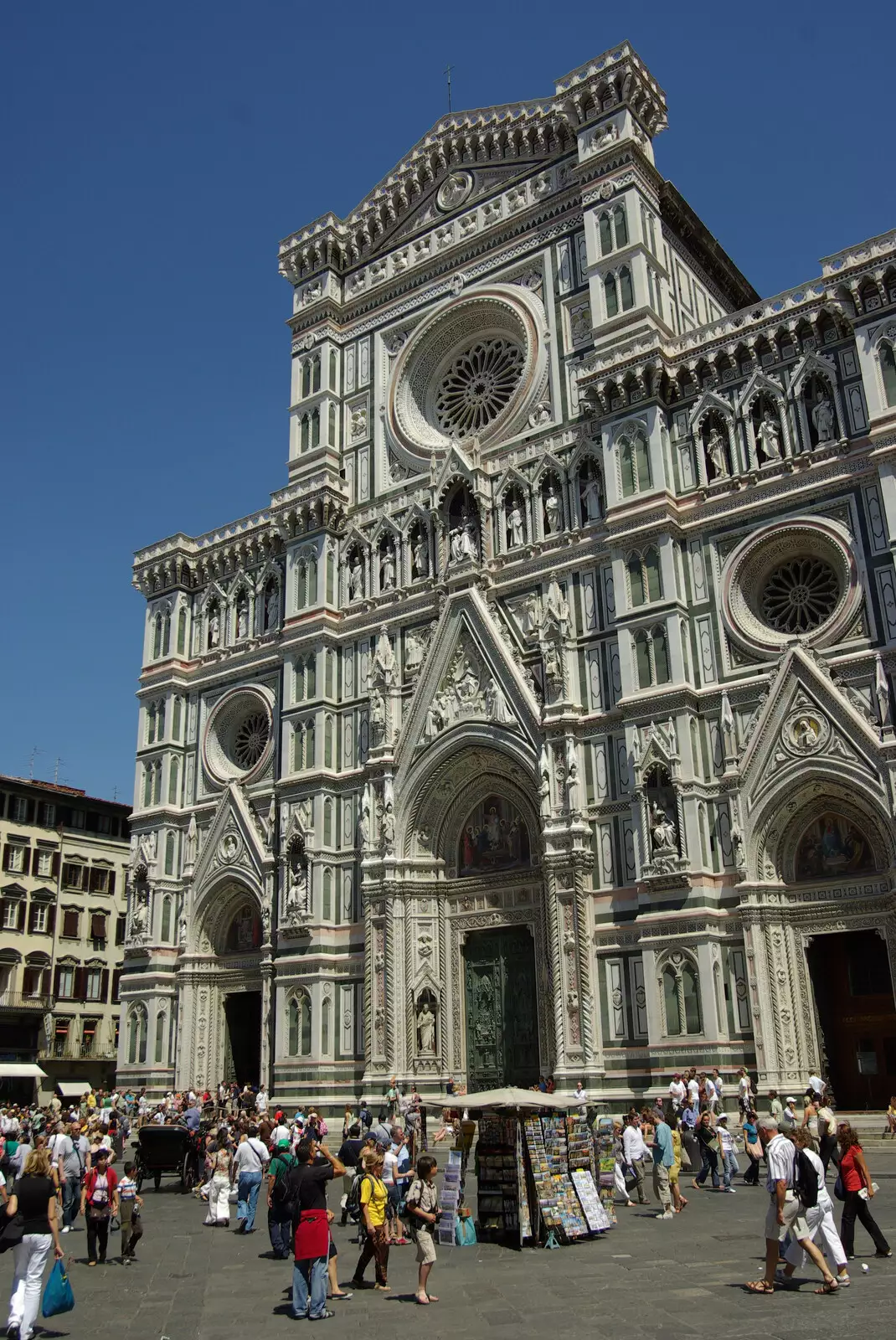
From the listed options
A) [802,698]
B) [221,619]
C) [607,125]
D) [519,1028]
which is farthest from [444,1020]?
[607,125]

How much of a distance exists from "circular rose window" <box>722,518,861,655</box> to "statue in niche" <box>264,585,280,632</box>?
1650 centimetres

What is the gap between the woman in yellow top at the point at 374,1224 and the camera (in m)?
13.2

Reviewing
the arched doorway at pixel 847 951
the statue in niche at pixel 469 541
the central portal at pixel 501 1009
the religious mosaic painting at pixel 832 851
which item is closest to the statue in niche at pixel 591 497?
the statue in niche at pixel 469 541

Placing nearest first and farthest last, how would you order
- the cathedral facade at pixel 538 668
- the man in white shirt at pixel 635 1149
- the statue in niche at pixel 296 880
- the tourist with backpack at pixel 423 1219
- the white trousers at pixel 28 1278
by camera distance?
the white trousers at pixel 28 1278
the tourist with backpack at pixel 423 1219
the man in white shirt at pixel 635 1149
the cathedral facade at pixel 538 668
the statue in niche at pixel 296 880

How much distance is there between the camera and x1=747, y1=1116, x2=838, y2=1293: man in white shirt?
470 inches

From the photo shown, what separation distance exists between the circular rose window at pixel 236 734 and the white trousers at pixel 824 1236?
28699mm

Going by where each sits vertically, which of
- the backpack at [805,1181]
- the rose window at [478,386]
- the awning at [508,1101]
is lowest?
the backpack at [805,1181]

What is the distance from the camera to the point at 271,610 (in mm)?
40844

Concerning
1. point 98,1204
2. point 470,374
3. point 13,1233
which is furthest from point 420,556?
point 13,1233

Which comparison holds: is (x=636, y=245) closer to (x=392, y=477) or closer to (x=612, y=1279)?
(x=392, y=477)

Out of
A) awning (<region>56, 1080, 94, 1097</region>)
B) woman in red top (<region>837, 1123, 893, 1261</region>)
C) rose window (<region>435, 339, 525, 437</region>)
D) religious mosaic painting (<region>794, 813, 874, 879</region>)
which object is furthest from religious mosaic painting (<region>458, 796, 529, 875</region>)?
awning (<region>56, 1080, 94, 1097</region>)

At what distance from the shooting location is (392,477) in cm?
3894

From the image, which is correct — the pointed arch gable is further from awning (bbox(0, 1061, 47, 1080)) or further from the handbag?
the handbag

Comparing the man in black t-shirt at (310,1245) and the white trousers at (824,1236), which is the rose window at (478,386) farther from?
the man in black t-shirt at (310,1245)
